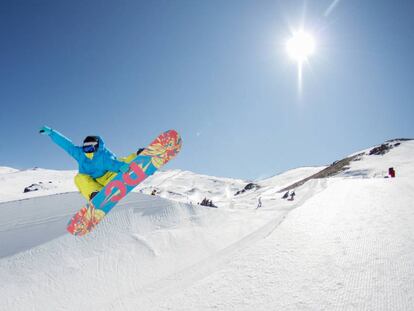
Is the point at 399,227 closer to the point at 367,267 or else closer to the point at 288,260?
the point at 367,267

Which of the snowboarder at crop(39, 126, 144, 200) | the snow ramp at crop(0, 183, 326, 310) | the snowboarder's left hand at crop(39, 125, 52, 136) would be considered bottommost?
the snow ramp at crop(0, 183, 326, 310)

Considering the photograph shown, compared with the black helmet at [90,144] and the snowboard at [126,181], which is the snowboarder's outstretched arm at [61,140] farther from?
the snowboard at [126,181]

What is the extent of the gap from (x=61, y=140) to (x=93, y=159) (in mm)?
827

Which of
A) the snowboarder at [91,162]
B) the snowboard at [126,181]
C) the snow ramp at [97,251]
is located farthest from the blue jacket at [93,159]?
the snow ramp at [97,251]

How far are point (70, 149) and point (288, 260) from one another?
4.02 meters

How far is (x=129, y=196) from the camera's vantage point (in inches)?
215

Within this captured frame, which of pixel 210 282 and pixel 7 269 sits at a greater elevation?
pixel 210 282

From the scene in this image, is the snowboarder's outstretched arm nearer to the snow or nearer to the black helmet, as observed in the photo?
the black helmet

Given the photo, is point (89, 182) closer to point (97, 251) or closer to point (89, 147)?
point (89, 147)

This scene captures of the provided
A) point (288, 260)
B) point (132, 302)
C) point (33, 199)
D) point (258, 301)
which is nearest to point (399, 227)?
point (288, 260)

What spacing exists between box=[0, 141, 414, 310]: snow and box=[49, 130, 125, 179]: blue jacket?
814 mm

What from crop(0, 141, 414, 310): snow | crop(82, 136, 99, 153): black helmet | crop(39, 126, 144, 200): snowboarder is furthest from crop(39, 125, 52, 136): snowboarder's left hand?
crop(0, 141, 414, 310): snow

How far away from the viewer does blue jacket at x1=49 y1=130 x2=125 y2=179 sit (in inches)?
180

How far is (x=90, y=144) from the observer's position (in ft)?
14.6
